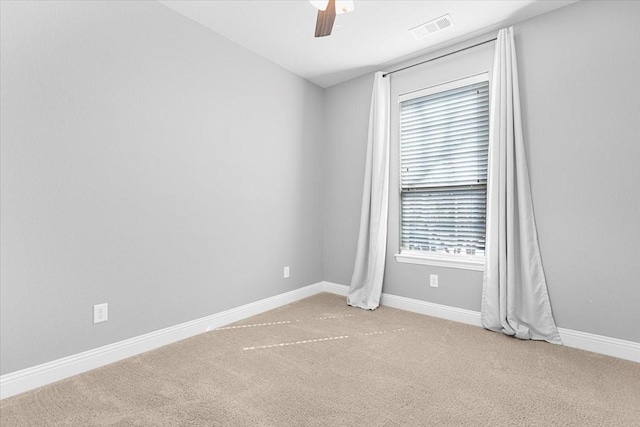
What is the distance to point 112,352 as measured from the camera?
2135 mm

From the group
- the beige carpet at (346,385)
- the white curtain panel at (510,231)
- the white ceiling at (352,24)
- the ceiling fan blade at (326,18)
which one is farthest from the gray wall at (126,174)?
the white curtain panel at (510,231)

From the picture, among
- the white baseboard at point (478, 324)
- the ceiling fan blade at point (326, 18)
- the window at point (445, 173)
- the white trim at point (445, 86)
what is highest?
the white trim at point (445, 86)

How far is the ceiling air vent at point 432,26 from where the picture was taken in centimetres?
262

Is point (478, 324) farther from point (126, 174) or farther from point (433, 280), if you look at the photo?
point (126, 174)

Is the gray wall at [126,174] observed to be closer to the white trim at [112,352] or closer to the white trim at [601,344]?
the white trim at [112,352]

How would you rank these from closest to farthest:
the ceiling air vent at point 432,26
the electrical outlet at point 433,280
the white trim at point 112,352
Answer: the white trim at point 112,352
the ceiling air vent at point 432,26
the electrical outlet at point 433,280

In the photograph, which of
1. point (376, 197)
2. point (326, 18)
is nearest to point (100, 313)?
point (326, 18)

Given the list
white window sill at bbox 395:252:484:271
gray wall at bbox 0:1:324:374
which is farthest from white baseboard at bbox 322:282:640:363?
gray wall at bbox 0:1:324:374

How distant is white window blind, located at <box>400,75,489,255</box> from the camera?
2.93 metres

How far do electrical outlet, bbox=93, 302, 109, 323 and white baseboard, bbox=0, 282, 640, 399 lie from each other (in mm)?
197

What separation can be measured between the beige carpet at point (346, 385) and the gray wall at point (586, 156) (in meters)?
0.42

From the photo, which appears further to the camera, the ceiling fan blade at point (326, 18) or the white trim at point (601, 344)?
the white trim at point (601, 344)

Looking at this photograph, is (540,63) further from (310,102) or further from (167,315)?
(167,315)

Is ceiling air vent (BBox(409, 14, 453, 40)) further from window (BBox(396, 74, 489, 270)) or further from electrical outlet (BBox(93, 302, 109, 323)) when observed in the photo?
electrical outlet (BBox(93, 302, 109, 323))
